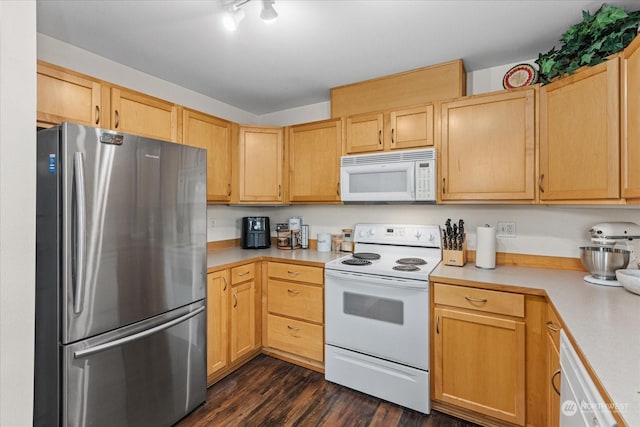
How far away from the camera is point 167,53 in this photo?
2.10 meters

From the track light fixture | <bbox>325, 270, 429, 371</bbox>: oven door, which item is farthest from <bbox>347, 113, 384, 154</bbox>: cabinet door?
the track light fixture

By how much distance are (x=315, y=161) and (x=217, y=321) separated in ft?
5.19

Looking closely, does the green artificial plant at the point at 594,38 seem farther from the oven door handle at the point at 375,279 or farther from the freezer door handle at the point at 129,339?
the freezer door handle at the point at 129,339

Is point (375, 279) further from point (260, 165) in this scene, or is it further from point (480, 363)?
point (260, 165)

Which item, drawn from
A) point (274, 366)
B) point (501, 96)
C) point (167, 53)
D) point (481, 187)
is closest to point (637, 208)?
point (481, 187)

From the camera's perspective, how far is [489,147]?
2.04 m

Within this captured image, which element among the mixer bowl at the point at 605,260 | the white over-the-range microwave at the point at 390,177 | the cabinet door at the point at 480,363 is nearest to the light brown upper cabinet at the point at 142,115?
the white over-the-range microwave at the point at 390,177

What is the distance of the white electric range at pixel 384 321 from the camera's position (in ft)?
6.30

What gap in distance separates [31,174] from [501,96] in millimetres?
2399

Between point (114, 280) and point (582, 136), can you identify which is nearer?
point (114, 280)

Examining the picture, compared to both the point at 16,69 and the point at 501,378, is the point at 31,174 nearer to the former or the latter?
the point at 16,69

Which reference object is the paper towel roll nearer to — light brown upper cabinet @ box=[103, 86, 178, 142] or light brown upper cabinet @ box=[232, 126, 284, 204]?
light brown upper cabinet @ box=[232, 126, 284, 204]

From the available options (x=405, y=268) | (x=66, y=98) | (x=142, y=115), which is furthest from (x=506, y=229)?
(x=66, y=98)

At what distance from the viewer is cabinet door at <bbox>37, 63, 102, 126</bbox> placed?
1.62 m
